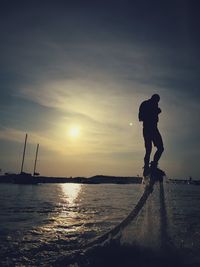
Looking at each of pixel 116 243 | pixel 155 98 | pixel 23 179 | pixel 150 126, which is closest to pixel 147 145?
pixel 150 126

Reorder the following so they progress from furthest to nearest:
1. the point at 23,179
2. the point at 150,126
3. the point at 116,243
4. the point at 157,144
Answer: the point at 23,179
the point at 157,144
the point at 150,126
the point at 116,243

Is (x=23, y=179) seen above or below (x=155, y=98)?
below

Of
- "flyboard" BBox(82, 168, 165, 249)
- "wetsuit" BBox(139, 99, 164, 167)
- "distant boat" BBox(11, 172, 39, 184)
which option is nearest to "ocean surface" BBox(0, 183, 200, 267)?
"flyboard" BBox(82, 168, 165, 249)

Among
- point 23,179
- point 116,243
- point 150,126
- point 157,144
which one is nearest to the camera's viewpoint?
point 116,243

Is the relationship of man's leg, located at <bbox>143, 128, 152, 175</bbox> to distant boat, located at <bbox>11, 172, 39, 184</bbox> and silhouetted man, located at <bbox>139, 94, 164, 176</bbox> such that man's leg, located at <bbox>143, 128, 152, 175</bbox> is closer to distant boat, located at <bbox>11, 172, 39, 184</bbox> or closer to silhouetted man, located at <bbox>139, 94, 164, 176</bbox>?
silhouetted man, located at <bbox>139, 94, 164, 176</bbox>

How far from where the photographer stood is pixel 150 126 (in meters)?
10.4

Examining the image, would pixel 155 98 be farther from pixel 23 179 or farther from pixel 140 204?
pixel 23 179

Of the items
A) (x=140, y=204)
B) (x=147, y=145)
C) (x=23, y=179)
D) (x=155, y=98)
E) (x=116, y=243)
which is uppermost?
(x=155, y=98)

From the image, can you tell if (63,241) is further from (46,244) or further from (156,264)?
(156,264)

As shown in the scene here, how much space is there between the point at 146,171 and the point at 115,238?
8.33ft

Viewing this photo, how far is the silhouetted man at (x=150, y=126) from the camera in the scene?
1039 centimetres

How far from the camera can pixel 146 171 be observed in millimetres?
10523

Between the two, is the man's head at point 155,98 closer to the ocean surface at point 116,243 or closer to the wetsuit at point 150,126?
the wetsuit at point 150,126

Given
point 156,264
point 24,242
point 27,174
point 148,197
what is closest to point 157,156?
point 148,197
